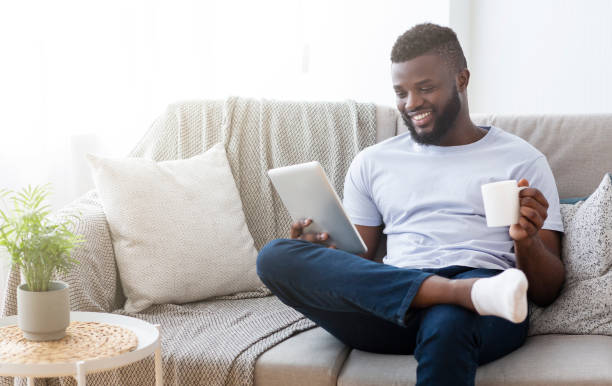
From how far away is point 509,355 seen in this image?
1.51 meters

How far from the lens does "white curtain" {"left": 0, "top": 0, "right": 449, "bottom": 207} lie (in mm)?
2297

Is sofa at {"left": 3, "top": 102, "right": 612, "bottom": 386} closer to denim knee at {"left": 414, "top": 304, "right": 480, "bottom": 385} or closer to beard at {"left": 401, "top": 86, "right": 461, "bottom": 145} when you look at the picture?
denim knee at {"left": 414, "top": 304, "right": 480, "bottom": 385}

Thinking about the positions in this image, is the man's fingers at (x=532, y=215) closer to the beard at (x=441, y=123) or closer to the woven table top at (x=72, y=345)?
the beard at (x=441, y=123)

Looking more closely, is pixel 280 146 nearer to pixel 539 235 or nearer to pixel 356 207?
pixel 356 207

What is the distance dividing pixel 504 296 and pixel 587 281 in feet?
1.57

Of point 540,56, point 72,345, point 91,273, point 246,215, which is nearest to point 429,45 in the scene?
point 246,215

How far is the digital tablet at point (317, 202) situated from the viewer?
5.09 feet

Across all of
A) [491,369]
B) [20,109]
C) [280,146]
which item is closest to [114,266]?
[280,146]

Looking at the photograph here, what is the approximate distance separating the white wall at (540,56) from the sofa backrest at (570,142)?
1.03 meters

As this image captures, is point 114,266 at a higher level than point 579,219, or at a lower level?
lower

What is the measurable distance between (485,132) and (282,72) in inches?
47.4

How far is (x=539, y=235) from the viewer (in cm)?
168

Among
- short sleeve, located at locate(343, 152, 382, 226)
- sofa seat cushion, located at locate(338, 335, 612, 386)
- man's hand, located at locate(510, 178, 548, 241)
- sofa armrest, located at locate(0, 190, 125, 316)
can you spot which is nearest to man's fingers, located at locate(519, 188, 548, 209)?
man's hand, located at locate(510, 178, 548, 241)

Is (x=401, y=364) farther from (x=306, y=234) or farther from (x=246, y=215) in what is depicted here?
(x=246, y=215)
